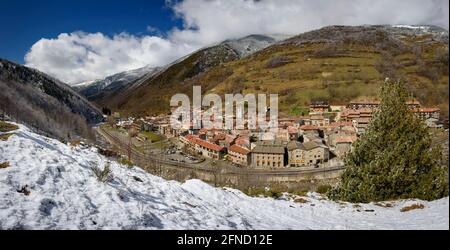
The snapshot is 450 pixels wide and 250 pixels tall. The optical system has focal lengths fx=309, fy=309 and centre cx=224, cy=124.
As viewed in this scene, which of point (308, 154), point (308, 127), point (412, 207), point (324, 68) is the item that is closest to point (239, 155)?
point (308, 154)

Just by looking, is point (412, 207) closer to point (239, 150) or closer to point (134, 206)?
point (134, 206)

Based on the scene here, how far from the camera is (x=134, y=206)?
21.2ft

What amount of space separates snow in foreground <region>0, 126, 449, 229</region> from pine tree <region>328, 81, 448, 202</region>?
964 millimetres

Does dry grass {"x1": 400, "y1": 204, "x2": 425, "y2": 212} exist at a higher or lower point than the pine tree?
lower

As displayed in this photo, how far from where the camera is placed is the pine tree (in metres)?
10.8

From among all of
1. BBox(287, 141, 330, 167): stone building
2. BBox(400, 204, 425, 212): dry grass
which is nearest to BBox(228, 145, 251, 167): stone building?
BBox(287, 141, 330, 167): stone building

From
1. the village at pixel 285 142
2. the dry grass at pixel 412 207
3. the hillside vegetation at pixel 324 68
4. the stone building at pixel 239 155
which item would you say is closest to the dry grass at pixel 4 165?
the dry grass at pixel 412 207

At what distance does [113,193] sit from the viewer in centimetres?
691

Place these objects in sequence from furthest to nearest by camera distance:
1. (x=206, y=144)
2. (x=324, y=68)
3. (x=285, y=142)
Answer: (x=324, y=68), (x=285, y=142), (x=206, y=144)

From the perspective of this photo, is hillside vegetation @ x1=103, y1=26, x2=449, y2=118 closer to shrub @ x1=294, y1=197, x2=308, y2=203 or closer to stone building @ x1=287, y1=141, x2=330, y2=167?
stone building @ x1=287, y1=141, x2=330, y2=167

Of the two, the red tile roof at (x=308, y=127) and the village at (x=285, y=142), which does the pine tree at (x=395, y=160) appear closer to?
the village at (x=285, y=142)

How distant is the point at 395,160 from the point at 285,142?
52436mm

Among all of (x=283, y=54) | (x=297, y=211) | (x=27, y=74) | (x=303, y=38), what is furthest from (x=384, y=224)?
(x=303, y=38)

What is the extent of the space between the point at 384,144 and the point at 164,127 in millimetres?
79014
